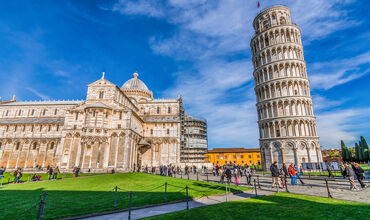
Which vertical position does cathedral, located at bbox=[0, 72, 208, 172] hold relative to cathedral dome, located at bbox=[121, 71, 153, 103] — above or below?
below

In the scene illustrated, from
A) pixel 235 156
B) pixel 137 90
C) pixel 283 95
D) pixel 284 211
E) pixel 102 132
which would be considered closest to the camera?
pixel 284 211

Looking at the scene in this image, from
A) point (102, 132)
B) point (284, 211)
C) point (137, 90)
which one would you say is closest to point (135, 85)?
point (137, 90)

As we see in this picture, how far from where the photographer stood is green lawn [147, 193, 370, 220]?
656 centimetres

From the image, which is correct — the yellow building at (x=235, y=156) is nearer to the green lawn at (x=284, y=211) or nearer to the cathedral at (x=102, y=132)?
the cathedral at (x=102, y=132)

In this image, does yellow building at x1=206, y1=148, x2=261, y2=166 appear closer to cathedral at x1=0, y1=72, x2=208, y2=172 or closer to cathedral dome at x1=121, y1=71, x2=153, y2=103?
cathedral at x1=0, y1=72, x2=208, y2=172

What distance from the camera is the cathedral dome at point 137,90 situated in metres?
51.8

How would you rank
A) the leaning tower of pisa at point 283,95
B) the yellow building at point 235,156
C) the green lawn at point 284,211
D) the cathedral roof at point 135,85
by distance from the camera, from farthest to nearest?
1. the yellow building at point 235,156
2. the cathedral roof at point 135,85
3. the leaning tower of pisa at point 283,95
4. the green lawn at point 284,211

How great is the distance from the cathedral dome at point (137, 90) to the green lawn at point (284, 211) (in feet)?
149

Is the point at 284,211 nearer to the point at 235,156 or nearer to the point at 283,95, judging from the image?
the point at 283,95

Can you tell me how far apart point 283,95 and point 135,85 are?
3907cm

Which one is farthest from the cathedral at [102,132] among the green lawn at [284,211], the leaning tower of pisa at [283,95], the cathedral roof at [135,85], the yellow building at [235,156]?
the green lawn at [284,211]

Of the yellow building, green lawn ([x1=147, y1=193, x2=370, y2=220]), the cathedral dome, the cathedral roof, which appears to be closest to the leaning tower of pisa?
green lawn ([x1=147, y1=193, x2=370, y2=220])

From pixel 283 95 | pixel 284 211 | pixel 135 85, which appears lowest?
pixel 284 211

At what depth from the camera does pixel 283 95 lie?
33812 millimetres
